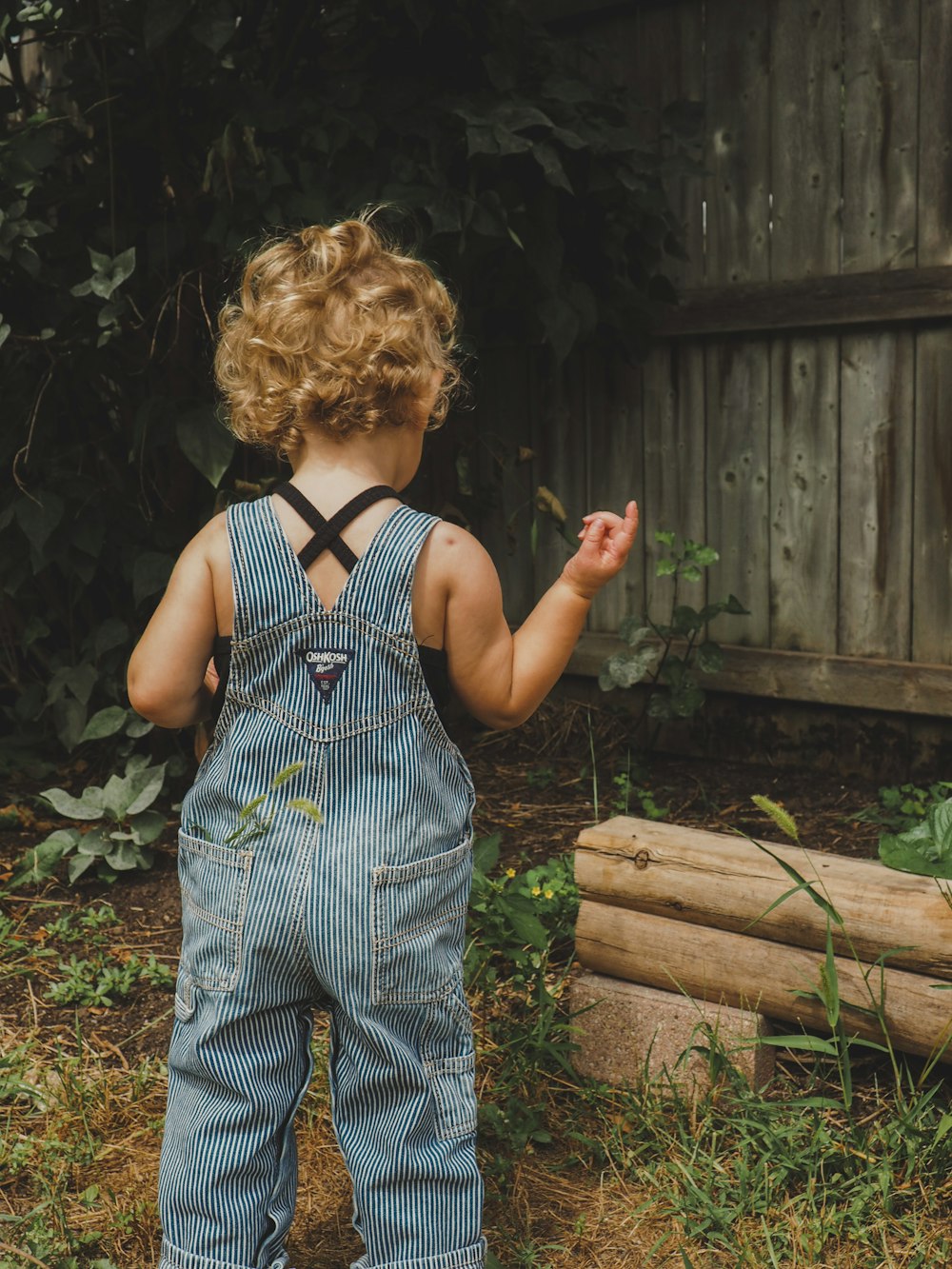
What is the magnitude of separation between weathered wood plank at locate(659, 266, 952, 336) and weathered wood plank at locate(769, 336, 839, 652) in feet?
0.30

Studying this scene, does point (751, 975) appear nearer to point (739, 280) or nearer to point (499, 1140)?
point (499, 1140)

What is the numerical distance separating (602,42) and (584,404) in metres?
1.08

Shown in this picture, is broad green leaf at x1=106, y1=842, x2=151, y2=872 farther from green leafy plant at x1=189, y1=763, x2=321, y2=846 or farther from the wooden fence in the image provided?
the wooden fence

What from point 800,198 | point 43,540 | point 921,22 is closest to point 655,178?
point 800,198

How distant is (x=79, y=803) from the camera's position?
123 inches

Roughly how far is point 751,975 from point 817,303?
218 centimetres

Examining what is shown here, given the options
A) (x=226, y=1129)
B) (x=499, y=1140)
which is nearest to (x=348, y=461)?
(x=226, y=1129)

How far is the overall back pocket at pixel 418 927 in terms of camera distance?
1539 mm

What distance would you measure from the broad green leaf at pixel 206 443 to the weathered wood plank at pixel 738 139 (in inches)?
65.7

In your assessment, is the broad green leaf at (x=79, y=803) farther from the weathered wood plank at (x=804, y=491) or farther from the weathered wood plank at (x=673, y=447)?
the weathered wood plank at (x=804, y=491)

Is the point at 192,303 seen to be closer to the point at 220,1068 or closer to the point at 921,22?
the point at 921,22

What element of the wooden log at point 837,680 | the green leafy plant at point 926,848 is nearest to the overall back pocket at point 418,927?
the green leafy plant at point 926,848

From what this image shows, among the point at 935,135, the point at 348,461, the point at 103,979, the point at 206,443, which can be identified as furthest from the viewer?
the point at 935,135

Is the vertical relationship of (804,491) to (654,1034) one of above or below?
above
